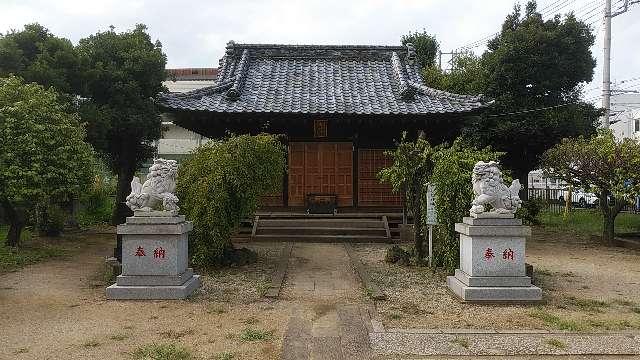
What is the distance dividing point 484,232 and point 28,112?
34.9ft

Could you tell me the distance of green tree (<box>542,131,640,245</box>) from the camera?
1502 centimetres

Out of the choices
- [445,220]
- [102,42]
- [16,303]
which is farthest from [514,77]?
[16,303]

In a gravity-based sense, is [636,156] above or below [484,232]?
above

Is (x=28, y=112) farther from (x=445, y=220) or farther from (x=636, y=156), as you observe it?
(x=636, y=156)

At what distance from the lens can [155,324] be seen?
7262 mm

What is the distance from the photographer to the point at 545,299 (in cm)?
884

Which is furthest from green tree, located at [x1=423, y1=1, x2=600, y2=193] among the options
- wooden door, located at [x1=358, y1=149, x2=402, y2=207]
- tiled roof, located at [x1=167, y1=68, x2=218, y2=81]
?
tiled roof, located at [x1=167, y1=68, x2=218, y2=81]

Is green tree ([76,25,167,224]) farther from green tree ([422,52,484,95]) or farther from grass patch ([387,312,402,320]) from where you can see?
green tree ([422,52,484,95])

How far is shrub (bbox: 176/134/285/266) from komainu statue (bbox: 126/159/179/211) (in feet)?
4.60

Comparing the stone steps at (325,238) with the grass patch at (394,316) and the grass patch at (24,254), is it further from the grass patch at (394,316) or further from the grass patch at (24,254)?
the grass patch at (394,316)

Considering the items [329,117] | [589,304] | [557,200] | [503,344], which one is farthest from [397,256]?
[557,200]

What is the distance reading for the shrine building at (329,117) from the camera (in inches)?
649

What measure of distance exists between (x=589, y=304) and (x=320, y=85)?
12.9 metres

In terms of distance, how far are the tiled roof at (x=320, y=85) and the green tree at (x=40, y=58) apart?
2887mm
